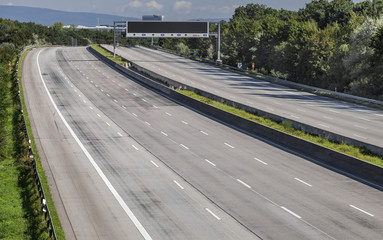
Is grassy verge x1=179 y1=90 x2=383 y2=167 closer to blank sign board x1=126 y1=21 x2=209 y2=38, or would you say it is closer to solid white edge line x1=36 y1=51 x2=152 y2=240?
solid white edge line x1=36 y1=51 x2=152 y2=240

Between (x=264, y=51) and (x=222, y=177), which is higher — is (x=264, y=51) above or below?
above

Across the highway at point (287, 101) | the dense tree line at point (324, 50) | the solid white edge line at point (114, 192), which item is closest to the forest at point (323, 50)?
the dense tree line at point (324, 50)

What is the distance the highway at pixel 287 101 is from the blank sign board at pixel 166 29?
1373cm

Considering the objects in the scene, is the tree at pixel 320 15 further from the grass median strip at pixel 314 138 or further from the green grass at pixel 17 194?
the green grass at pixel 17 194

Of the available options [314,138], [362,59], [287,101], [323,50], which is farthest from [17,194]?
[323,50]

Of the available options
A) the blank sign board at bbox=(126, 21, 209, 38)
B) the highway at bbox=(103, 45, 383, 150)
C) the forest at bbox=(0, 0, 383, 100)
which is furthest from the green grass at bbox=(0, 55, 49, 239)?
the blank sign board at bbox=(126, 21, 209, 38)

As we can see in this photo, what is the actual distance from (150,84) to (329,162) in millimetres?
40260

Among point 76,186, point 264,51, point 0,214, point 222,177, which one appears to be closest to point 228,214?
point 222,177

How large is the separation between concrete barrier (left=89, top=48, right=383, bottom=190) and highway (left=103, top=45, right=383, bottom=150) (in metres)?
4.99

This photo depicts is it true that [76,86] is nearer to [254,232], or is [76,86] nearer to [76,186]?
[76,186]

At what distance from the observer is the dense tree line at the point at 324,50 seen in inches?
2498

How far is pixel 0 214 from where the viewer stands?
23.3m

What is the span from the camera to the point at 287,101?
55.9 metres

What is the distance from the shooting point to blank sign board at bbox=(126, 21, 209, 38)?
10588 centimetres
